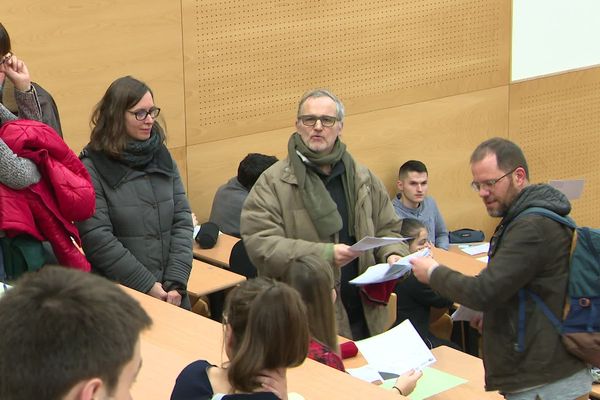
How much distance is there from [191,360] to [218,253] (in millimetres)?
3052

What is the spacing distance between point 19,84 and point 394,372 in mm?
1914

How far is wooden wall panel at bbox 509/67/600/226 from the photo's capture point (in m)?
8.45

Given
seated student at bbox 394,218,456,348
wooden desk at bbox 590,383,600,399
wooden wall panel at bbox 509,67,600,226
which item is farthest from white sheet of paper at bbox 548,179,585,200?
wooden wall panel at bbox 509,67,600,226

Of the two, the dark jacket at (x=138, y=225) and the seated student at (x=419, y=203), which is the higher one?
the dark jacket at (x=138, y=225)

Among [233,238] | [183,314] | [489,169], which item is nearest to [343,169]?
[489,169]

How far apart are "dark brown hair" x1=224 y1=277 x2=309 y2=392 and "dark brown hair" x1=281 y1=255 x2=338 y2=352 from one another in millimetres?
934

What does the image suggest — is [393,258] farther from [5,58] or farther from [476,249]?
[476,249]

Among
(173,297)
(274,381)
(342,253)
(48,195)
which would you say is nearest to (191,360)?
(274,381)

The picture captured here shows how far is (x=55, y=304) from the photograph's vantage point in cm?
146

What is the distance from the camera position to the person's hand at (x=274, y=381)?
91.4 inches

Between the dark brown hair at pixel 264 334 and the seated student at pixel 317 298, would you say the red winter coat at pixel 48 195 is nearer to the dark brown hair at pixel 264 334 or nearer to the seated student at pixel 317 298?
the seated student at pixel 317 298

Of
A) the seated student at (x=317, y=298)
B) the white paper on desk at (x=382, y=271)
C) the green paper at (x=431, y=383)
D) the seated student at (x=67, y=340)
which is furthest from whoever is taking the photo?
the white paper on desk at (x=382, y=271)

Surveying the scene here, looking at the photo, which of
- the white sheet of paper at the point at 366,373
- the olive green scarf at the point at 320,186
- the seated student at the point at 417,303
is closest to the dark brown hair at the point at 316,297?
the white sheet of paper at the point at 366,373

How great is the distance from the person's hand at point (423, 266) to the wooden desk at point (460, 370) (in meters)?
0.53
